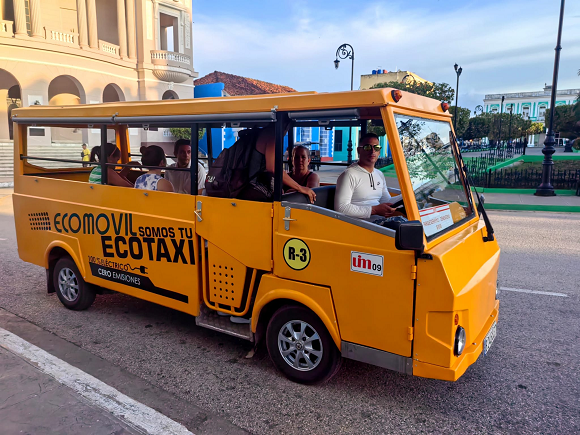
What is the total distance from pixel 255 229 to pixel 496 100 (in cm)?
15637

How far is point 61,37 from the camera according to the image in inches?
1118

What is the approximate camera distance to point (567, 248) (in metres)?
8.54

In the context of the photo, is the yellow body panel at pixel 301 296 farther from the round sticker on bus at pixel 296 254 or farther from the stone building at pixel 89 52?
the stone building at pixel 89 52

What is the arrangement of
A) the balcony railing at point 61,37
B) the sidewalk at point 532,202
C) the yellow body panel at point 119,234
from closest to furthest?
the yellow body panel at point 119,234 → the sidewalk at point 532,202 → the balcony railing at point 61,37

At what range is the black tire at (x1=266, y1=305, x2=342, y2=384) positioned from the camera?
3502 mm

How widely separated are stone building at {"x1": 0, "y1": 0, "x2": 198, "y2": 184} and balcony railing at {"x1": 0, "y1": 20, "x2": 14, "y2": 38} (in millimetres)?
50

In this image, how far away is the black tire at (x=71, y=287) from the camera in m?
5.34

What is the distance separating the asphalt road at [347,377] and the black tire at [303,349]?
115mm

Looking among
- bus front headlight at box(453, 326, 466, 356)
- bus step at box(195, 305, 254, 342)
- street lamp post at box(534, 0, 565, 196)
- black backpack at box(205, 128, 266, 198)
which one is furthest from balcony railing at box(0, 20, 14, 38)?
bus front headlight at box(453, 326, 466, 356)

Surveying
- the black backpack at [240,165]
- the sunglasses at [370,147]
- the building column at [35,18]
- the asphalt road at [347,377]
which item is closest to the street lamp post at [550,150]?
the asphalt road at [347,377]

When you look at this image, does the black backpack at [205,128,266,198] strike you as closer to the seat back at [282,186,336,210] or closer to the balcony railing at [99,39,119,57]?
the seat back at [282,186,336,210]

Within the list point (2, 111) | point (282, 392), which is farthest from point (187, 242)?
point (2, 111)

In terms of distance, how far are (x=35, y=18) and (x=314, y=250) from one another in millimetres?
30256

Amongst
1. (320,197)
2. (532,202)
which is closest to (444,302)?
(320,197)
